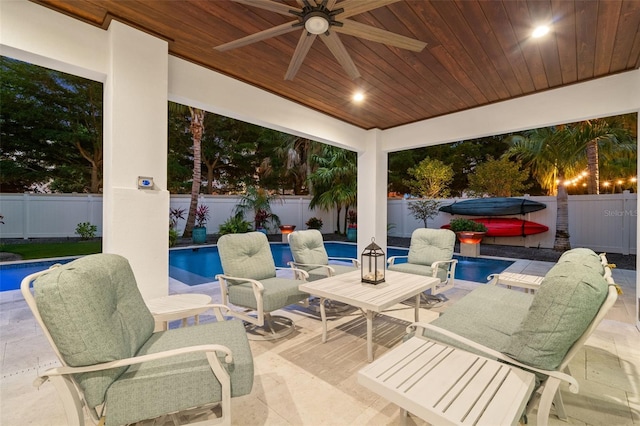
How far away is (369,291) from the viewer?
2.75 meters

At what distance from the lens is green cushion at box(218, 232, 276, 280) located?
10.6 ft

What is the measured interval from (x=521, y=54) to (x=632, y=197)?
24.1 ft

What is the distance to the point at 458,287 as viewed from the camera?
4.90 meters

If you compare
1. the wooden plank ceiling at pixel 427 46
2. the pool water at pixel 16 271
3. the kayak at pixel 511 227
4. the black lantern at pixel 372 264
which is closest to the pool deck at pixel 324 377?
the black lantern at pixel 372 264

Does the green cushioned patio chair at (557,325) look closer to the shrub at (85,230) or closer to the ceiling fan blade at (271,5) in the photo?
the ceiling fan blade at (271,5)

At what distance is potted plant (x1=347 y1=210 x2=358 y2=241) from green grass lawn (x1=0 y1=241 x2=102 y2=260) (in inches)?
300

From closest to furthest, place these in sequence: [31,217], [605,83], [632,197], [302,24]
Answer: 1. [302,24]
2. [605,83]
3. [632,197]
4. [31,217]

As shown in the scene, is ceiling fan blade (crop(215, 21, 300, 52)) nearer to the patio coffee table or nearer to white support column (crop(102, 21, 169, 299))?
white support column (crop(102, 21, 169, 299))

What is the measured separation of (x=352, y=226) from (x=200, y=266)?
19.3ft

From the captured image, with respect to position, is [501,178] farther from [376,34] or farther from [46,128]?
[46,128]

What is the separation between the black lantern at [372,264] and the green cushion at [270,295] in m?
0.70

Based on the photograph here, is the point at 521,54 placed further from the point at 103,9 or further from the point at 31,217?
the point at 31,217

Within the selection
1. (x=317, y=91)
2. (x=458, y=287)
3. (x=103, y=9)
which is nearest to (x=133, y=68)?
(x=103, y=9)

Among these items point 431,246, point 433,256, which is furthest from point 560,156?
point 433,256
